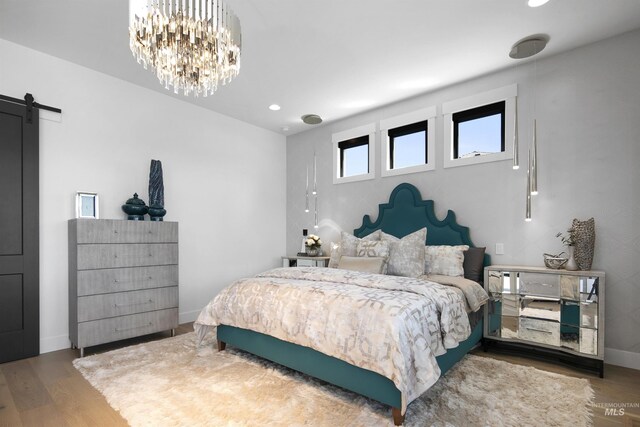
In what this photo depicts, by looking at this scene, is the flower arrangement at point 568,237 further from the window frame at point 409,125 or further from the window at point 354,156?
the window at point 354,156

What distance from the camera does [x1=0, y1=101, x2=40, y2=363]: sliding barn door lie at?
291 cm

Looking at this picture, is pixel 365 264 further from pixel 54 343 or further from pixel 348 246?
pixel 54 343

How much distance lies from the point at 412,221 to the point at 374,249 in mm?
786

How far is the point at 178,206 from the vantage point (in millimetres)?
4223

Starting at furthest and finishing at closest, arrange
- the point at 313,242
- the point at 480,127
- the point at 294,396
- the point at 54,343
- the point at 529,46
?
the point at 313,242
the point at 480,127
the point at 54,343
the point at 529,46
the point at 294,396

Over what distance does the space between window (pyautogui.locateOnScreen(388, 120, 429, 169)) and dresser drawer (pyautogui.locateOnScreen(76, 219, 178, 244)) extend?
2.90 metres

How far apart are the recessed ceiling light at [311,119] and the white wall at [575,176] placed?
5.02 ft

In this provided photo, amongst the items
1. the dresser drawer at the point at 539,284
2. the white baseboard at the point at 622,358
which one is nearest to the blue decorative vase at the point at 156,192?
the dresser drawer at the point at 539,284

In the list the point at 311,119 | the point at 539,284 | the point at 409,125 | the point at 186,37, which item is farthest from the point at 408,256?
the point at 186,37

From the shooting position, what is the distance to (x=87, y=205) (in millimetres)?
3373

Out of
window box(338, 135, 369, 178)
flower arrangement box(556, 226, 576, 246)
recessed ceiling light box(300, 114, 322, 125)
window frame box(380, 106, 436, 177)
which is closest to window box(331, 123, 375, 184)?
window box(338, 135, 369, 178)

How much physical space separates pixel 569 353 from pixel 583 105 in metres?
2.20

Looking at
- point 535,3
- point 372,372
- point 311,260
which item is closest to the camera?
point 372,372

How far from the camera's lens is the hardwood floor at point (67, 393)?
1995mm
